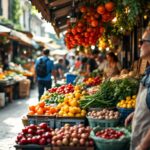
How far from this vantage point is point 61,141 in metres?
5.40

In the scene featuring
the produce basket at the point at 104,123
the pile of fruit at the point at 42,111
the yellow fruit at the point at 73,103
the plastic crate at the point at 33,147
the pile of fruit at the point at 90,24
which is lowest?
the plastic crate at the point at 33,147

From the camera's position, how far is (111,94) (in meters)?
7.32

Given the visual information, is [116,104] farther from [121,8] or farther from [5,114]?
[5,114]

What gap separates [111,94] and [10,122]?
485cm

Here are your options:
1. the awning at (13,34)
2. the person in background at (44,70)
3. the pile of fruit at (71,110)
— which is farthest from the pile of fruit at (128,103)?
the awning at (13,34)

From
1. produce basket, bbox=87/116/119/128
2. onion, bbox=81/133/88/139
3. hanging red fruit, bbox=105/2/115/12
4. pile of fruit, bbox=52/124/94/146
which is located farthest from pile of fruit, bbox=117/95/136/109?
hanging red fruit, bbox=105/2/115/12

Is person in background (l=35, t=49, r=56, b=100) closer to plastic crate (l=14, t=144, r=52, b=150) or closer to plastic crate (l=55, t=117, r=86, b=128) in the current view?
plastic crate (l=55, t=117, r=86, b=128)

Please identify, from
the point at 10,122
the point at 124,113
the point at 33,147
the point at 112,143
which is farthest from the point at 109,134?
the point at 10,122

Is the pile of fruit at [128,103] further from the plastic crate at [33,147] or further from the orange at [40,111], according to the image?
the plastic crate at [33,147]

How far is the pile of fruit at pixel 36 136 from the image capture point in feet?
18.0

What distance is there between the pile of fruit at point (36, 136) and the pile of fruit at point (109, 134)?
73 centimetres

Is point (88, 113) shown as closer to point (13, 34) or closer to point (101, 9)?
point (101, 9)

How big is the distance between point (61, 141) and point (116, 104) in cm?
193

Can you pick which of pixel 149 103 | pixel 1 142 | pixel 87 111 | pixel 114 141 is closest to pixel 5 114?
pixel 1 142
